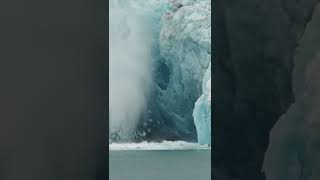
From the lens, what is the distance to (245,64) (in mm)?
2547

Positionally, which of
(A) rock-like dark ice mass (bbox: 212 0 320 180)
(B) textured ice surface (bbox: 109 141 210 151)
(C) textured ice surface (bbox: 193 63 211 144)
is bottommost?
(B) textured ice surface (bbox: 109 141 210 151)

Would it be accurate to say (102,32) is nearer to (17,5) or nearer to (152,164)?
(17,5)

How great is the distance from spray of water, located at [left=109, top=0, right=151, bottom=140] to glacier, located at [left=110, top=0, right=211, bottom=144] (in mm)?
75

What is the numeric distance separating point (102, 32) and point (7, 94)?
1.53ft

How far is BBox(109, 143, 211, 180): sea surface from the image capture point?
788cm

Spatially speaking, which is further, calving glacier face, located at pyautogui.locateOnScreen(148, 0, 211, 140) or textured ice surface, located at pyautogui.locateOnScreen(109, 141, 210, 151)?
calving glacier face, located at pyautogui.locateOnScreen(148, 0, 211, 140)

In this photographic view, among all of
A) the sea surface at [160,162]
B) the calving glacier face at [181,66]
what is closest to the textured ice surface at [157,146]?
the sea surface at [160,162]

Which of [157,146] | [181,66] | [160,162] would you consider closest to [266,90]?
[160,162]

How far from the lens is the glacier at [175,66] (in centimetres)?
956

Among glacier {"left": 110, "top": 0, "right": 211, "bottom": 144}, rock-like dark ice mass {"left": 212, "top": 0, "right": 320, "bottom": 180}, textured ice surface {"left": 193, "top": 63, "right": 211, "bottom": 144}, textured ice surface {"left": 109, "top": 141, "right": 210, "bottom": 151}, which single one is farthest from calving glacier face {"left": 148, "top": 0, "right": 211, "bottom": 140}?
rock-like dark ice mass {"left": 212, "top": 0, "right": 320, "bottom": 180}

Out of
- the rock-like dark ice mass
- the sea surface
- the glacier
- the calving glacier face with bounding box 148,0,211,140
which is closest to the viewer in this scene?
the rock-like dark ice mass

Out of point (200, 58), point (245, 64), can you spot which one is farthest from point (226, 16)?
point (200, 58)

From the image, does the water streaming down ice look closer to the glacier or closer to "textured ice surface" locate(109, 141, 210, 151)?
the glacier

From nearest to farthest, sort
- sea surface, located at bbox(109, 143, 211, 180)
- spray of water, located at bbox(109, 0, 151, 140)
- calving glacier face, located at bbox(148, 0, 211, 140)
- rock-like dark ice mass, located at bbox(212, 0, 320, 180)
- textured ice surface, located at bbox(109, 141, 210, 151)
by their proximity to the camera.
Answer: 1. rock-like dark ice mass, located at bbox(212, 0, 320, 180)
2. sea surface, located at bbox(109, 143, 211, 180)
3. textured ice surface, located at bbox(109, 141, 210, 151)
4. spray of water, located at bbox(109, 0, 151, 140)
5. calving glacier face, located at bbox(148, 0, 211, 140)
